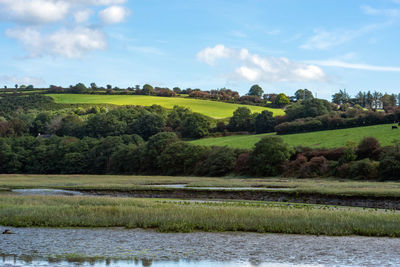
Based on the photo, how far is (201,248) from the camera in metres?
21.0

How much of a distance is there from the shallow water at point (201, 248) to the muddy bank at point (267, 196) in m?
18.6

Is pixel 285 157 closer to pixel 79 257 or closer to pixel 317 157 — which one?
pixel 317 157

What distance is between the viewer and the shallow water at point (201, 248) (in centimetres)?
1873

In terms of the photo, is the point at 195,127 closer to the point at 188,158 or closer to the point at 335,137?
the point at 188,158

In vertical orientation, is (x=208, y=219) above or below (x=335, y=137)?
below

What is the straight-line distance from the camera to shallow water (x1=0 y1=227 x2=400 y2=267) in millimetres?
18734

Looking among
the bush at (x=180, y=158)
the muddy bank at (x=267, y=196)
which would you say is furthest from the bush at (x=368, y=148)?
the muddy bank at (x=267, y=196)

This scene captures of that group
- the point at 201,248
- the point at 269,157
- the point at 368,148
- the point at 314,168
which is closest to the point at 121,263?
the point at 201,248

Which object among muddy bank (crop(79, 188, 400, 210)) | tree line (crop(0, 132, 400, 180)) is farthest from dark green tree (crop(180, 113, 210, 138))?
muddy bank (crop(79, 188, 400, 210))

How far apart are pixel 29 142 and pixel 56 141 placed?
7.98 m

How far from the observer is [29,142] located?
133750mm

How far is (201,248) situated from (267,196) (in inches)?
1086

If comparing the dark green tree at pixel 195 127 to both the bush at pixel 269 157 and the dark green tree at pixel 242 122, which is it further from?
the bush at pixel 269 157

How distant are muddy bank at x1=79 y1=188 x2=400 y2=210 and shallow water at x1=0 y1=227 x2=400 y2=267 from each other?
61.2 feet
